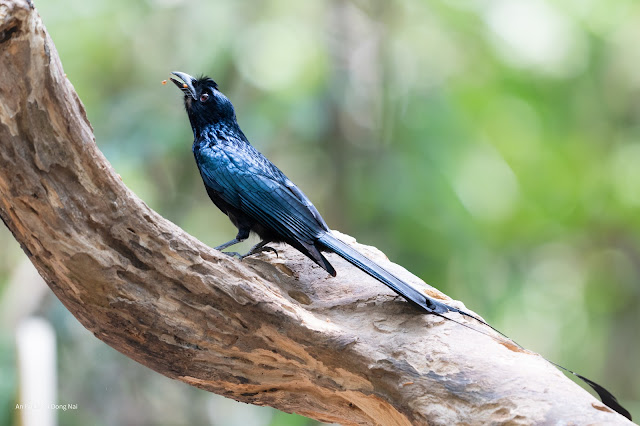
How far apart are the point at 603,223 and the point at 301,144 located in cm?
358

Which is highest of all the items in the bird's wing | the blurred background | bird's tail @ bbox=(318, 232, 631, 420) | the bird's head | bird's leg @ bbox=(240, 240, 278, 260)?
the blurred background

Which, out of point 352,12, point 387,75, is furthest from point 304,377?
point 352,12

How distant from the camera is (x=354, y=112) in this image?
6516 millimetres

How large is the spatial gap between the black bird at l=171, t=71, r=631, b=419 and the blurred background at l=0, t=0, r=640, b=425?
222 cm

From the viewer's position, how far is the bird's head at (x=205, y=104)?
3861mm

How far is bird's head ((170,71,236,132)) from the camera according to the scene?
3.86 metres

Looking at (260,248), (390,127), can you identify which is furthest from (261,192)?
(390,127)

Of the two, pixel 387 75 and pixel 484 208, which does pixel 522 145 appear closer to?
pixel 484 208

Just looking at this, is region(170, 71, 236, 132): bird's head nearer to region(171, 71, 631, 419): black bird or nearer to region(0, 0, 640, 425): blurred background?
region(171, 71, 631, 419): black bird

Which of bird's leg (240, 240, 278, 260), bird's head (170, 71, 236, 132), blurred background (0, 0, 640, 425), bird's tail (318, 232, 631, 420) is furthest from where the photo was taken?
blurred background (0, 0, 640, 425)

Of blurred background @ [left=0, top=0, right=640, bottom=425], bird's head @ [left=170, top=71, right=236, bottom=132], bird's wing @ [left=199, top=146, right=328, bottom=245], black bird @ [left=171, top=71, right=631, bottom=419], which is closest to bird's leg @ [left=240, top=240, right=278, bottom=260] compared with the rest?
black bird @ [left=171, top=71, right=631, bottom=419]

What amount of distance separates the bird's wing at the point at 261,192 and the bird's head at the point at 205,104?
12.9 inches

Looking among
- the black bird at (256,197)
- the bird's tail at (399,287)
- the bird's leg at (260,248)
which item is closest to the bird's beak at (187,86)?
the black bird at (256,197)

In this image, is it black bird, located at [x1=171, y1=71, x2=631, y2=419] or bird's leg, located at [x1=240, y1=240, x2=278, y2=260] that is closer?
black bird, located at [x1=171, y1=71, x2=631, y2=419]
